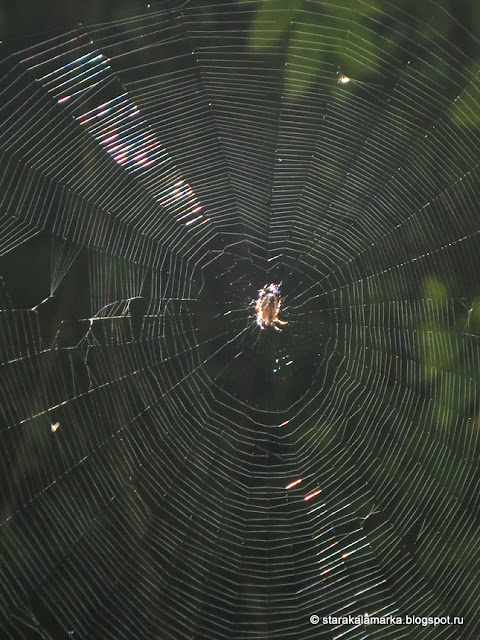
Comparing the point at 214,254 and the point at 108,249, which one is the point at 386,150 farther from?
the point at 108,249

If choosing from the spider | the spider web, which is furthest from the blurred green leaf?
the spider

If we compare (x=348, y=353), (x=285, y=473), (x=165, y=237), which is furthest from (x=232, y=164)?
(x=285, y=473)

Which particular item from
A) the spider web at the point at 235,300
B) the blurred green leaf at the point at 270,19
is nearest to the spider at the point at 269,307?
the spider web at the point at 235,300

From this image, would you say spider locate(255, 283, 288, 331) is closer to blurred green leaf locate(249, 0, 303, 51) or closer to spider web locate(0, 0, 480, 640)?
spider web locate(0, 0, 480, 640)

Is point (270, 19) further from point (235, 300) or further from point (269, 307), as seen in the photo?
point (269, 307)

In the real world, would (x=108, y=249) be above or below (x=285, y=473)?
above

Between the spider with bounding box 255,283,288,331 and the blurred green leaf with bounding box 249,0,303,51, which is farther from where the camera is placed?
the spider with bounding box 255,283,288,331
